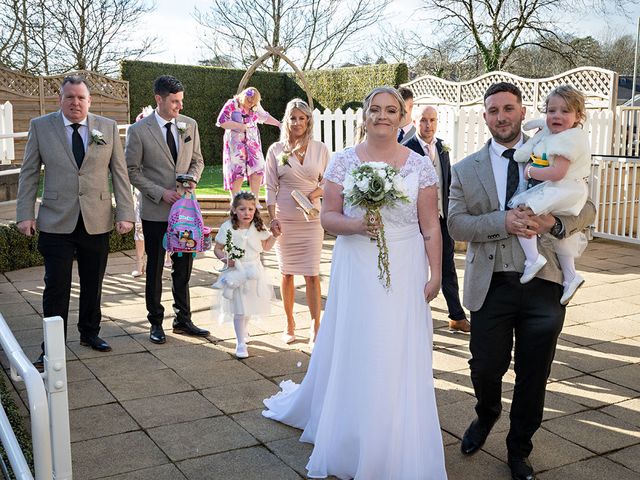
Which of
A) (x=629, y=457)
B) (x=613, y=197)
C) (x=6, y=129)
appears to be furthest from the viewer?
(x=6, y=129)

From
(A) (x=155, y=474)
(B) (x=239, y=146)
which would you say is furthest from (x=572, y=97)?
(B) (x=239, y=146)

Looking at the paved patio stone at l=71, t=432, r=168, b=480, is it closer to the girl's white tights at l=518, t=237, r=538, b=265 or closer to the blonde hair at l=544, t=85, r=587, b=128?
the girl's white tights at l=518, t=237, r=538, b=265

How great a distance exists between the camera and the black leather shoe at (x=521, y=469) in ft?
11.8

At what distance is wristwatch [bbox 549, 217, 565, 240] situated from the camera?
356cm

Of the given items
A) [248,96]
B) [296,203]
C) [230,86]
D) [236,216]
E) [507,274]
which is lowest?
[507,274]

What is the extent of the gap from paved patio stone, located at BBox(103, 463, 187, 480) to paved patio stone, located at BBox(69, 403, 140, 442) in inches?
21.3

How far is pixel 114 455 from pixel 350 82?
60.3 ft

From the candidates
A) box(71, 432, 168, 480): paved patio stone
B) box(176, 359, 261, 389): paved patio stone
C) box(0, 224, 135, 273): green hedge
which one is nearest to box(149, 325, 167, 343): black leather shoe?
box(176, 359, 261, 389): paved patio stone

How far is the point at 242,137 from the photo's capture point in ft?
33.4

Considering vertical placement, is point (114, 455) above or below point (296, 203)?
below

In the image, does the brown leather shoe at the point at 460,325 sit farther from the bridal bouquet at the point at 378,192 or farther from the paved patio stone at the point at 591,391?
the bridal bouquet at the point at 378,192

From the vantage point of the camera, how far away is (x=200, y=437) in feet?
13.6

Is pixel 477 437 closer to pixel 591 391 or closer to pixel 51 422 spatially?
pixel 591 391

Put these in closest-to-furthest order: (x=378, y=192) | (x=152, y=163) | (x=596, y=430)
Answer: (x=378, y=192), (x=596, y=430), (x=152, y=163)
